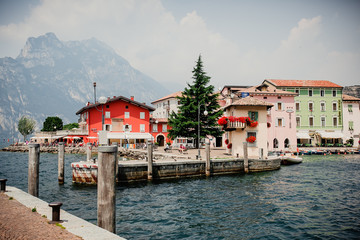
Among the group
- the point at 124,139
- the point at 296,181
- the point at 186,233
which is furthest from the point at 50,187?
the point at 124,139

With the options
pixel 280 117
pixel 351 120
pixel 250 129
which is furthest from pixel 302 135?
pixel 250 129

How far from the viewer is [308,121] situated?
2191 inches

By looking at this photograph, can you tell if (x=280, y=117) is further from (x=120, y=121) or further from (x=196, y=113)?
(x=120, y=121)

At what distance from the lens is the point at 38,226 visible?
21.0 ft

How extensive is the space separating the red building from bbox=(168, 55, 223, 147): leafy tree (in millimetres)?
10076

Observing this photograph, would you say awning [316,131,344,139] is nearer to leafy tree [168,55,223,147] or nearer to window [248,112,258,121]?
leafy tree [168,55,223,147]

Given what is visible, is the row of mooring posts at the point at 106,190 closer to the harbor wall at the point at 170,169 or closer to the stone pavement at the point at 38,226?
the stone pavement at the point at 38,226

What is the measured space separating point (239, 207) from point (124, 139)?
39.3 meters

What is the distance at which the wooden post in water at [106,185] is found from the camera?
675cm

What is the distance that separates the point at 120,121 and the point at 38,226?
45.2m

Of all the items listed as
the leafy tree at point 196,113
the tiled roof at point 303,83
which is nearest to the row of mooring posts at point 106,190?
the leafy tree at point 196,113

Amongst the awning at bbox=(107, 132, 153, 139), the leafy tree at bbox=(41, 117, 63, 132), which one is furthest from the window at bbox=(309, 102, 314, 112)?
the leafy tree at bbox=(41, 117, 63, 132)

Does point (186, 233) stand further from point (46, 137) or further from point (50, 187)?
point (46, 137)

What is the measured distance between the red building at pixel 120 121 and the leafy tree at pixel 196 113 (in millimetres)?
10076
